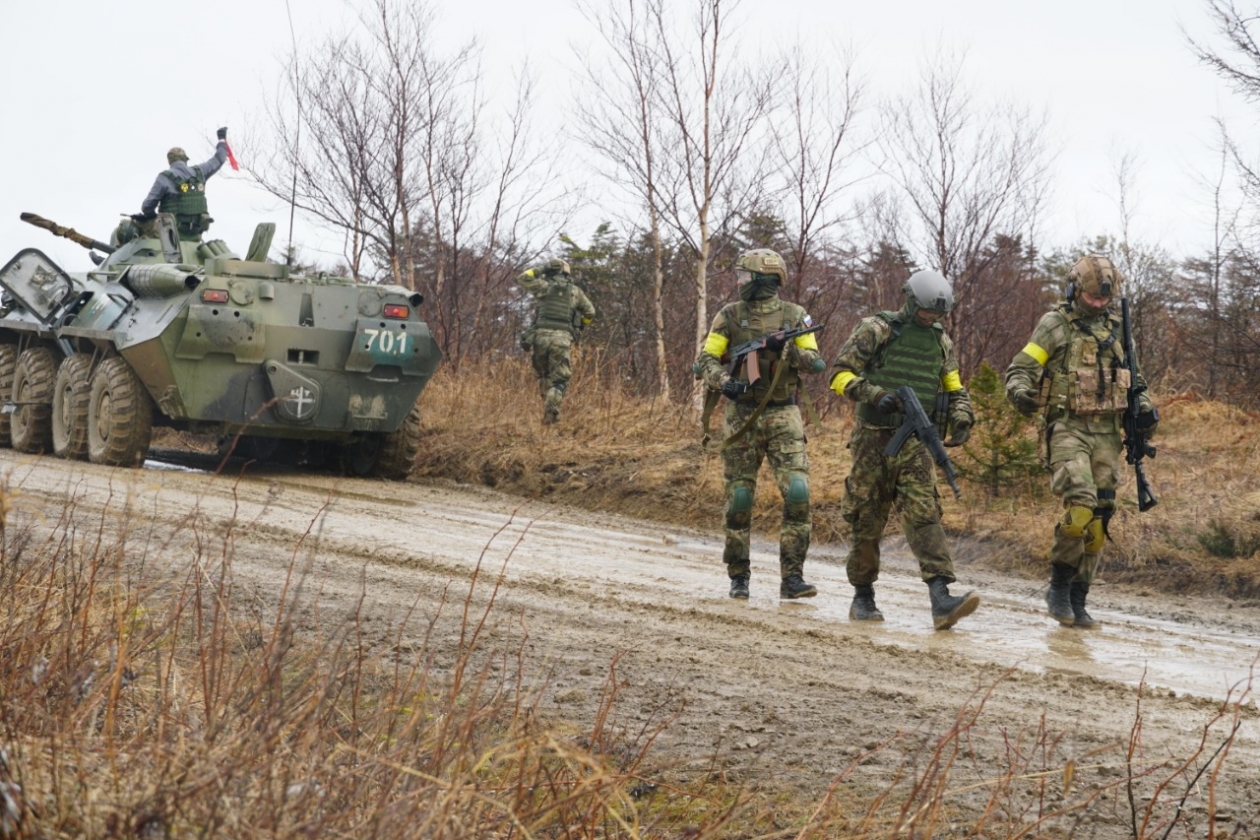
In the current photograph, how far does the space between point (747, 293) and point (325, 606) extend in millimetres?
3253

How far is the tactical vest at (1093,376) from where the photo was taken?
7.98 m

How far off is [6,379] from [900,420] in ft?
37.2

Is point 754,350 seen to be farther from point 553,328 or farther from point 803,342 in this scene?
point 553,328

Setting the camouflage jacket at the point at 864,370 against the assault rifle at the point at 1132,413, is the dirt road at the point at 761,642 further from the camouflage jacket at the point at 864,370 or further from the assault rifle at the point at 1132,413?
the camouflage jacket at the point at 864,370

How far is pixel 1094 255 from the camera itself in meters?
7.97

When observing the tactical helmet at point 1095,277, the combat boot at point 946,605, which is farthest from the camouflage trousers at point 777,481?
the tactical helmet at point 1095,277

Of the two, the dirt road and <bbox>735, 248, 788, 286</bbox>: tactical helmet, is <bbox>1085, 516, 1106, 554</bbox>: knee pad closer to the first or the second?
the dirt road

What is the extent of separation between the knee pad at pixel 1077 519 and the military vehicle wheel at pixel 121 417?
8.48 metres

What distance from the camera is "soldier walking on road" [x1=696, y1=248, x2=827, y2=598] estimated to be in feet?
27.2

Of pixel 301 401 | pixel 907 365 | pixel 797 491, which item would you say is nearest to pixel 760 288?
pixel 907 365

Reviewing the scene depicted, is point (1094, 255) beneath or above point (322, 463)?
above

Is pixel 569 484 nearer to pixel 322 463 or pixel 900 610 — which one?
pixel 322 463

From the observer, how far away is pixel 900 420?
25.7 ft

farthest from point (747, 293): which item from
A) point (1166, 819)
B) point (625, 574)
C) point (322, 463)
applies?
point (322, 463)
